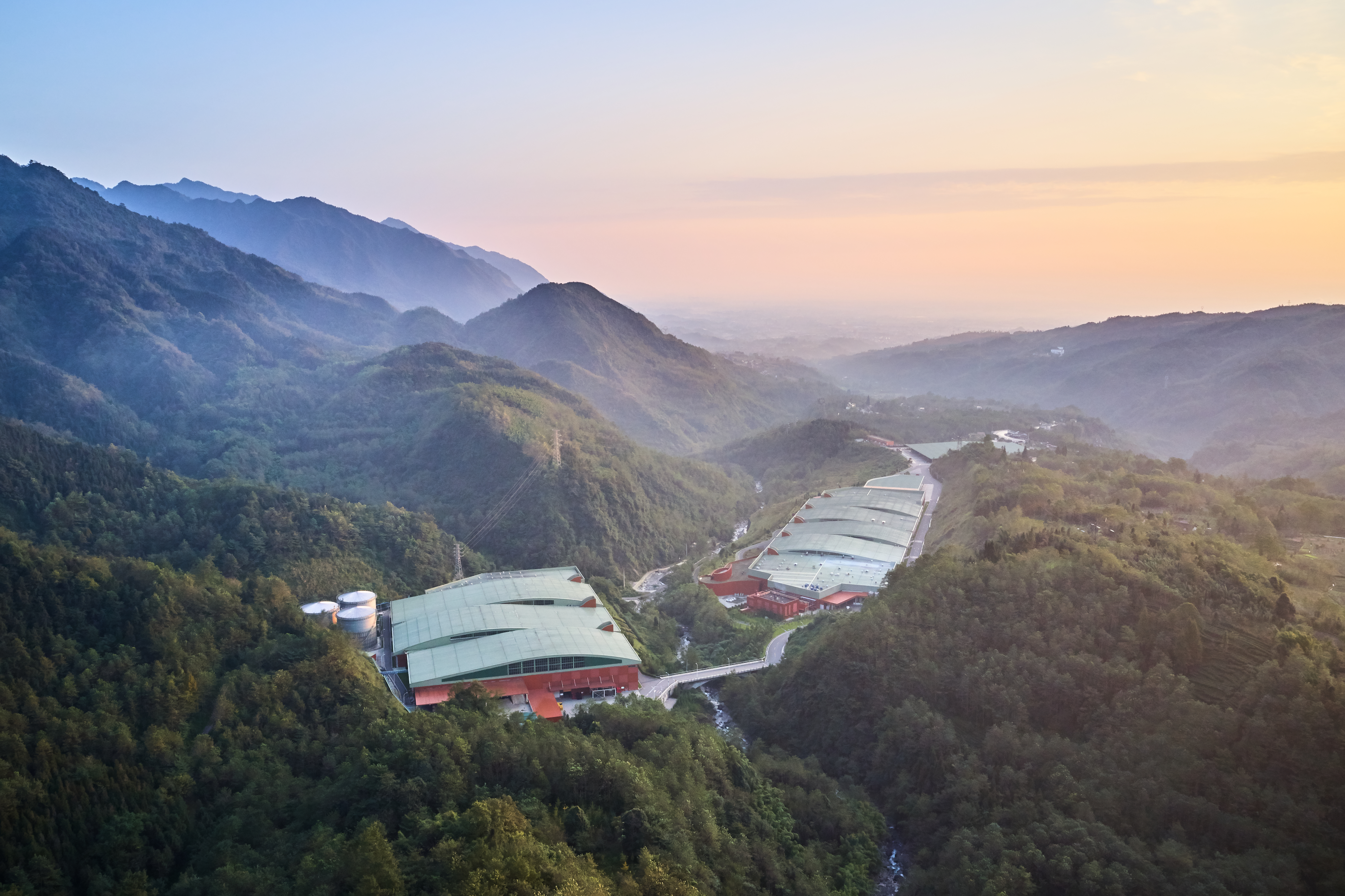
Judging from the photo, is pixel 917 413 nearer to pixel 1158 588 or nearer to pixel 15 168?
pixel 1158 588

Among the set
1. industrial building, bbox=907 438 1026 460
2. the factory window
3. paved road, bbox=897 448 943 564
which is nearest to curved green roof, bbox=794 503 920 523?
paved road, bbox=897 448 943 564

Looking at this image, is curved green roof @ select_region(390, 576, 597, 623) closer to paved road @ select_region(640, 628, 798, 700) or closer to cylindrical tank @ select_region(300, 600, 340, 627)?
cylindrical tank @ select_region(300, 600, 340, 627)

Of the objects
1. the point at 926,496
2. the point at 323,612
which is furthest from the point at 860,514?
the point at 323,612

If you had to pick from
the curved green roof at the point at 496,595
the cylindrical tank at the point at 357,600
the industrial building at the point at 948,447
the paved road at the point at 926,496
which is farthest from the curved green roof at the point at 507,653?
the industrial building at the point at 948,447

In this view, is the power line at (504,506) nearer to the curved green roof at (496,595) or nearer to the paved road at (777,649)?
the curved green roof at (496,595)

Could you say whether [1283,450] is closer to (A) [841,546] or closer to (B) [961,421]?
(B) [961,421]

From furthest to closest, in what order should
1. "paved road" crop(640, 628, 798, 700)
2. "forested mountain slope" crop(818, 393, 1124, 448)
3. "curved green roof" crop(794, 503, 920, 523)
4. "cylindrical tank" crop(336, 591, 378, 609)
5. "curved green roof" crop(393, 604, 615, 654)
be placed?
"forested mountain slope" crop(818, 393, 1124, 448)
"curved green roof" crop(794, 503, 920, 523)
"paved road" crop(640, 628, 798, 700)
"cylindrical tank" crop(336, 591, 378, 609)
"curved green roof" crop(393, 604, 615, 654)
